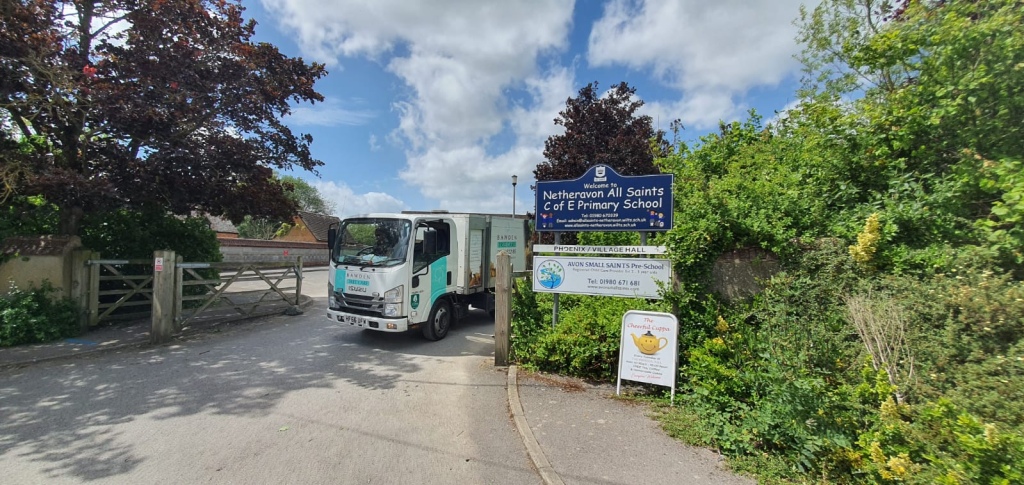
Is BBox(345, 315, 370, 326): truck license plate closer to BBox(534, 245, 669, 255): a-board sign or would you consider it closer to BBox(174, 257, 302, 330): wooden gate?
BBox(174, 257, 302, 330): wooden gate

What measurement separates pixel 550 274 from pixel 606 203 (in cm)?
124

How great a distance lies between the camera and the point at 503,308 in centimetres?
637

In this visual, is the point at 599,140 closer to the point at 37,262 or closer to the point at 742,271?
the point at 742,271

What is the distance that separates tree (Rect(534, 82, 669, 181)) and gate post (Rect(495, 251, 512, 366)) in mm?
8602

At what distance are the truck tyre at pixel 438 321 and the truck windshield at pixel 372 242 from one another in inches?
55.6

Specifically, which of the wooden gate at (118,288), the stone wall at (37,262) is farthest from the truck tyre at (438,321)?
the stone wall at (37,262)

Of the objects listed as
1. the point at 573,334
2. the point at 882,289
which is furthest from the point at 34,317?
the point at 882,289

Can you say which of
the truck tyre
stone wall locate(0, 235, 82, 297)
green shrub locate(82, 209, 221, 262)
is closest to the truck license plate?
the truck tyre

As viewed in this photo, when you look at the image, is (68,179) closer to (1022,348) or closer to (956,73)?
(1022,348)

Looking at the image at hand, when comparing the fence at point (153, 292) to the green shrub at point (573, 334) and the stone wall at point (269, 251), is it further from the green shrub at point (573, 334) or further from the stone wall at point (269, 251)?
the stone wall at point (269, 251)

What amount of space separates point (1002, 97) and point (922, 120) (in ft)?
1.79

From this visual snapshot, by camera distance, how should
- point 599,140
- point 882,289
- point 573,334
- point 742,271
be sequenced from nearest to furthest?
point 882,289 → point 742,271 → point 573,334 → point 599,140

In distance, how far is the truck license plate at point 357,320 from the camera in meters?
7.70

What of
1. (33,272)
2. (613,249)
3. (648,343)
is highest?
(613,249)
